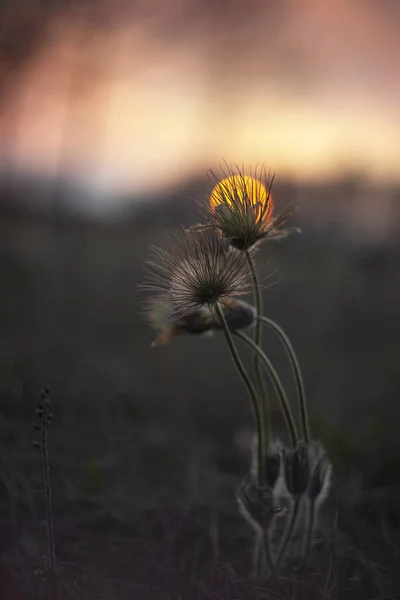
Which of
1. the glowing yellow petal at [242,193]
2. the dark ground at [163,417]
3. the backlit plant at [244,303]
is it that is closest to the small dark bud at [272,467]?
the backlit plant at [244,303]

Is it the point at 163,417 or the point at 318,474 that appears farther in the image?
the point at 163,417

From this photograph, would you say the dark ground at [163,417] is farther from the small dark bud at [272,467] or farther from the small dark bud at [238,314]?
the small dark bud at [238,314]

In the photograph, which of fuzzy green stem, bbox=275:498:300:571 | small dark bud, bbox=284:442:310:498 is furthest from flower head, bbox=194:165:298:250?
fuzzy green stem, bbox=275:498:300:571

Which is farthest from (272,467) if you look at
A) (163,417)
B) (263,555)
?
(163,417)

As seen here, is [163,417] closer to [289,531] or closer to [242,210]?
[289,531]

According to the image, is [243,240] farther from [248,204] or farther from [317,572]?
[317,572]

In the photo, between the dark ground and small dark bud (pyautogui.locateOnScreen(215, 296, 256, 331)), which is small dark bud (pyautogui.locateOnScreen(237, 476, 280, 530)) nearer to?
the dark ground

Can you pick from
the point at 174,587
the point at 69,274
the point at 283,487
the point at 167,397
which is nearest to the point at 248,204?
the point at 283,487
